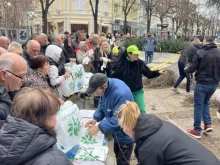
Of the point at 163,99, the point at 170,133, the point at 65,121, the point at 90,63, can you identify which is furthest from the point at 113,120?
the point at 163,99

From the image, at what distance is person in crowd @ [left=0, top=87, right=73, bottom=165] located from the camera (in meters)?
1.13

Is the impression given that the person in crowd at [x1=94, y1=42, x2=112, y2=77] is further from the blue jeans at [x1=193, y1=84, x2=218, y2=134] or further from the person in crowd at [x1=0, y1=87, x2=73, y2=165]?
the person in crowd at [x1=0, y1=87, x2=73, y2=165]

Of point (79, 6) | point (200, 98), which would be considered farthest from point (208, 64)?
point (79, 6)

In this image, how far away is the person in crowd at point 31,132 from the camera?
1132 mm

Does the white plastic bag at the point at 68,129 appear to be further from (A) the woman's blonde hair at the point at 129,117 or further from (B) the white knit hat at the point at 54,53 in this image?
(B) the white knit hat at the point at 54,53

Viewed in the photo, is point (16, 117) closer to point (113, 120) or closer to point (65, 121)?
point (65, 121)

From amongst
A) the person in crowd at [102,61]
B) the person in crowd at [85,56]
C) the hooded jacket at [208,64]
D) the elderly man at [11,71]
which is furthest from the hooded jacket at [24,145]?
the person in crowd at [102,61]

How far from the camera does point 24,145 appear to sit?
113 cm

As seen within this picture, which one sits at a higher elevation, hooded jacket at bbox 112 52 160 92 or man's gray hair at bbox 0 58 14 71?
man's gray hair at bbox 0 58 14 71

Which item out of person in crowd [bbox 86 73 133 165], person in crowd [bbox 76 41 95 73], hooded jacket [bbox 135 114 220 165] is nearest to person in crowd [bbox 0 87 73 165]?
hooded jacket [bbox 135 114 220 165]

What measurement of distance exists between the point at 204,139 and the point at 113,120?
2.45 meters

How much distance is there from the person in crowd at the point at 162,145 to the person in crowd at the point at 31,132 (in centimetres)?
66

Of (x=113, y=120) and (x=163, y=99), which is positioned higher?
(x=113, y=120)

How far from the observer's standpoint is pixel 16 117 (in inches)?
49.3
